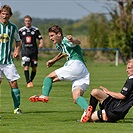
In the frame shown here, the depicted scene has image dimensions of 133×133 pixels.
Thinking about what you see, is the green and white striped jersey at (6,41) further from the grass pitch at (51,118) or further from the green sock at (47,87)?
the green sock at (47,87)

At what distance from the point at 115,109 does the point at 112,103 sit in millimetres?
155

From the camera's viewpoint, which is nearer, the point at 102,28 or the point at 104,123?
the point at 104,123

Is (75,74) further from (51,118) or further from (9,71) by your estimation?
(9,71)

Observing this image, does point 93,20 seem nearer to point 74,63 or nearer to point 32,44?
point 32,44

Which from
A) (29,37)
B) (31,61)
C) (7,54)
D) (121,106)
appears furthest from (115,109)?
(29,37)

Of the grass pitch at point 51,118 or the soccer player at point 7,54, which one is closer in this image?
the grass pitch at point 51,118

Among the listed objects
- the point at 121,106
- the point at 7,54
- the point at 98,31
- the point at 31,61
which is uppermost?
the point at 7,54

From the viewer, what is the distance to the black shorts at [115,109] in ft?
35.9

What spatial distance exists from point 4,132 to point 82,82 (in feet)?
7.52

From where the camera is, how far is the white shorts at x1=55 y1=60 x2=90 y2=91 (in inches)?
456

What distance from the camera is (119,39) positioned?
37.2m

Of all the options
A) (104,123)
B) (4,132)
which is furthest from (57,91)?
(4,132)

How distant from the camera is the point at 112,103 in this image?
36.3 feet

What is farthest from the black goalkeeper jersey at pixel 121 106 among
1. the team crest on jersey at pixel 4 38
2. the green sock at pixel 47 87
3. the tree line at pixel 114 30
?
the tree line at pixel 114 30
